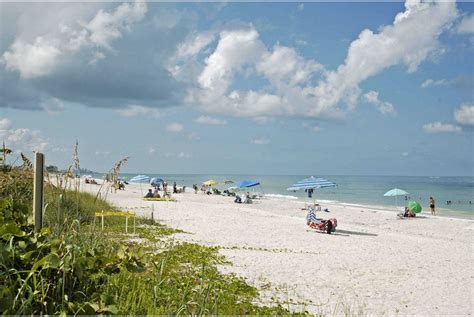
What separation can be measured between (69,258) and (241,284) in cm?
449

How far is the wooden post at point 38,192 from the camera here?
154 inches

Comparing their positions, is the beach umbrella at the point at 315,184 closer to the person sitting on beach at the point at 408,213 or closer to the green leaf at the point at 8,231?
the person sitting on beach at the point at 408,213

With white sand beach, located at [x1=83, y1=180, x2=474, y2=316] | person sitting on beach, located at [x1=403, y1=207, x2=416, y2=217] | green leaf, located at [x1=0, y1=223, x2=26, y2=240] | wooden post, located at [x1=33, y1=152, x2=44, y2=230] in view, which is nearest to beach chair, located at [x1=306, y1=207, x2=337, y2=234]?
white sand beach, located at [x1=83, y1=180, x2=474, y2=316]

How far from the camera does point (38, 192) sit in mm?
3982

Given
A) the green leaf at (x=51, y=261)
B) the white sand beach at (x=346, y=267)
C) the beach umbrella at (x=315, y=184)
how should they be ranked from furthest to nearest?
the beach umbrella at (x=315, y=184) < the white sand beach at (x=346, y=267) < the green leaf at (x=51, y=261)

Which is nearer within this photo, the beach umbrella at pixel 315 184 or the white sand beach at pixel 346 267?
the white sand beach at pixel 346 267

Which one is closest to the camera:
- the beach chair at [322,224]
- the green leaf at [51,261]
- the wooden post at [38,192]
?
the green leaf at [51,261]

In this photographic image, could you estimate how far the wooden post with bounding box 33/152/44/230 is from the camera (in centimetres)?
390

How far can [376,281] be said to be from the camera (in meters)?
8.73

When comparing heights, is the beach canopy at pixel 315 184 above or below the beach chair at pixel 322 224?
above

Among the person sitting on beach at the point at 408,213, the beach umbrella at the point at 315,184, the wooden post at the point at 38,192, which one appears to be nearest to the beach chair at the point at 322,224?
the beach umbrella at the point at 315,184

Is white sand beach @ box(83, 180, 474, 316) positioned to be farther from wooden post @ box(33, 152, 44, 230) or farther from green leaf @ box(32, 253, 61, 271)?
green leaf @ box(32, 253, 61, 271)

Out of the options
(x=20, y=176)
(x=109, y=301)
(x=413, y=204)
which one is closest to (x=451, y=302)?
(x=109, y=301)

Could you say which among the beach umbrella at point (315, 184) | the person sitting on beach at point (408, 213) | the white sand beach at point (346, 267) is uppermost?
the beach umbrella at point (315, 184)
